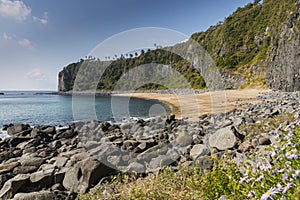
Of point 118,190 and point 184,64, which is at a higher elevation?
point 184,64

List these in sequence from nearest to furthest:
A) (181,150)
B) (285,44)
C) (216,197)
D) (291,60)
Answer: (216,197) < (181,150) < (291,60) < (285,44)

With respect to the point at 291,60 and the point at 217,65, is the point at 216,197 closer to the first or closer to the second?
the point at 291,60

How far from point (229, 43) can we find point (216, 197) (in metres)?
78.9

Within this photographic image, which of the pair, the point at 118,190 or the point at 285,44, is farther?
the point at 285,44

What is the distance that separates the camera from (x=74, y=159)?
321 inches

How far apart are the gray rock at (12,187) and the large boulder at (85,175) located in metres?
1.24

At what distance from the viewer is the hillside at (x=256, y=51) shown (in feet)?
103

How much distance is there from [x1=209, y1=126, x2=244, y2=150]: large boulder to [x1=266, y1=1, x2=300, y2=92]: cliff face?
24.7m

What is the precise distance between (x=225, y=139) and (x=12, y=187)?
6.01m

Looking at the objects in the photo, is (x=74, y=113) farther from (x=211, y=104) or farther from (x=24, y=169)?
(x=24, y=169)

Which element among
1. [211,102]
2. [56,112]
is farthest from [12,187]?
[56,112]

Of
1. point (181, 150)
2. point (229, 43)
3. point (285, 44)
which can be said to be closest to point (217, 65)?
point (229, 43)

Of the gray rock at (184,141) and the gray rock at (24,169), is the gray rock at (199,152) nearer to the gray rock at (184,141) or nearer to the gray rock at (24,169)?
the gray rock at (184,141)

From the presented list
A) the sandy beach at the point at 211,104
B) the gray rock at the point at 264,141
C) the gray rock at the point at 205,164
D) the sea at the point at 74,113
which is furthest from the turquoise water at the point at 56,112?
the gray rock at the point at 205,164
